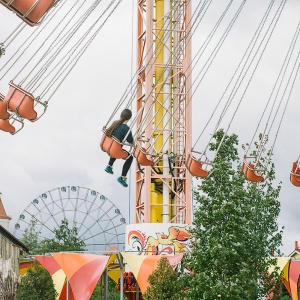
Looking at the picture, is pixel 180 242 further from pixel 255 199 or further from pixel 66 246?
pixel 66 246

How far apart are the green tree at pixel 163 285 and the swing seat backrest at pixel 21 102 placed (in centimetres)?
1446

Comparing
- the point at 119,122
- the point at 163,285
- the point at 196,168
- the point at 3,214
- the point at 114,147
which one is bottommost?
the point at 163,285

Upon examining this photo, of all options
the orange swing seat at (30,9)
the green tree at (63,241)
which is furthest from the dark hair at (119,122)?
the green tree at (63,241)

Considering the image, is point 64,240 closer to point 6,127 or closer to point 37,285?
point 37,285

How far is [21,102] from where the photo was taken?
17.5 metres

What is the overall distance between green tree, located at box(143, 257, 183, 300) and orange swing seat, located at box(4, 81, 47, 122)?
14.5 meters

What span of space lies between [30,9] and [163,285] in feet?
59.9

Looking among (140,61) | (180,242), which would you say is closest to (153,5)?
(140,61)

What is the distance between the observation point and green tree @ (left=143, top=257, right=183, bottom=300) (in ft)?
102

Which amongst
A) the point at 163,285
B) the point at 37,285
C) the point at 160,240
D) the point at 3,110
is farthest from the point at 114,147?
the point at 37,285

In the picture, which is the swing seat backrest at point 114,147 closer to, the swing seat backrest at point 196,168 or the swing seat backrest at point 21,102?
the swing seat backrest at point 196,168

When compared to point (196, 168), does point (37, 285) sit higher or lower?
higher

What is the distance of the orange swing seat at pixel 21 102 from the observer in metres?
17.5

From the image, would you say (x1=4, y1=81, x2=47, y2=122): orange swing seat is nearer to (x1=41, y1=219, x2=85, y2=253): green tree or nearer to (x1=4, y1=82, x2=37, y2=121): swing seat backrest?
(x1=4, y1=82, x2=37, y2=121): swing seat backrest
